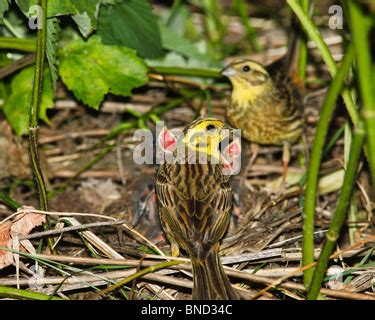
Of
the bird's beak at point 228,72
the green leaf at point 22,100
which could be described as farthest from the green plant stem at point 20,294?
the bird's beak at point 228,72

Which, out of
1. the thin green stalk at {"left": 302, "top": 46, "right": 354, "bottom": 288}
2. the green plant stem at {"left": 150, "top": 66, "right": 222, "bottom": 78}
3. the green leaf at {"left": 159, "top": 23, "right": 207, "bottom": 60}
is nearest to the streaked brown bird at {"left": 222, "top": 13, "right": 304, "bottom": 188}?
the green plant stem at {"left": 150, "top": 66, "right": 222, "bottom": 78}

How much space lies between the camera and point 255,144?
6352 millimetres

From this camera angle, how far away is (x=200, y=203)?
471cm

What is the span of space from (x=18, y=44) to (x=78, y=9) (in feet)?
2.12

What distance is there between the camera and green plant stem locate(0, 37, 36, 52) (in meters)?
5.42

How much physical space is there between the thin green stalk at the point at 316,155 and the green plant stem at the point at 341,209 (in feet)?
0.43

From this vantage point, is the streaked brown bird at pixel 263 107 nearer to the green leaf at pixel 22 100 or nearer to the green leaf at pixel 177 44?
the green leaf at pixel 177 44

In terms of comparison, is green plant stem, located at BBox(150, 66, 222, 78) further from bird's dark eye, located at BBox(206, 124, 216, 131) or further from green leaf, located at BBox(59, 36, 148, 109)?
bird's dark eye, located at BBox(206, 124, 216, 131)

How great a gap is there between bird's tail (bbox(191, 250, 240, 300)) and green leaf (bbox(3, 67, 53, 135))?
1949mm

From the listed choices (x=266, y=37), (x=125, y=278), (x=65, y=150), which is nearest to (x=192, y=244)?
(x=125, y=278)

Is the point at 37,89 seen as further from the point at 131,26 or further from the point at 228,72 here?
the point at 228,72

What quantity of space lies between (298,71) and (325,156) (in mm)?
841

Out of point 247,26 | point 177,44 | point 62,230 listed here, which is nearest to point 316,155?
point 62,230
